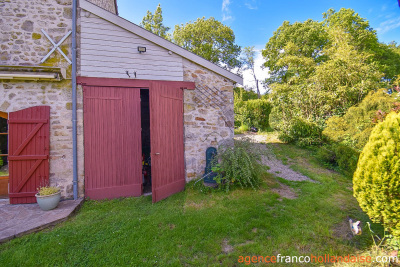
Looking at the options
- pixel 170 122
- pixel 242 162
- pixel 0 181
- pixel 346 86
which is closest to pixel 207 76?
pixel 170 122

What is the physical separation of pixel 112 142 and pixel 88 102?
1047mm

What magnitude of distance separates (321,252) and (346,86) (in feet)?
25.4

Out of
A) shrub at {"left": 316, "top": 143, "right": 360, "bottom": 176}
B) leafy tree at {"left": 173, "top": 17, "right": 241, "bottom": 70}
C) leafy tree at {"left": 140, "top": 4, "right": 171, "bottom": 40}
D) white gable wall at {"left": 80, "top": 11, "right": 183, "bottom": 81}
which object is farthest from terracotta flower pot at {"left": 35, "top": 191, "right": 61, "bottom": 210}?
leafy tree at {"left": 140, "top": 4, "right": 171, "bottom": 40}

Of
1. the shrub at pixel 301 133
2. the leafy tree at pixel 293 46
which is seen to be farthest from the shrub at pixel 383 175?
the leafy tree at pixel 293 46

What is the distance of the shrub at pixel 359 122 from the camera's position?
5.50 metres

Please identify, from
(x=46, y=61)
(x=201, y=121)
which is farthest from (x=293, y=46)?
(x=46, y=61)

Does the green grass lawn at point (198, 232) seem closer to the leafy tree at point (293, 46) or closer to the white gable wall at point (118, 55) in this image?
the white gable wall at point (118, 55)

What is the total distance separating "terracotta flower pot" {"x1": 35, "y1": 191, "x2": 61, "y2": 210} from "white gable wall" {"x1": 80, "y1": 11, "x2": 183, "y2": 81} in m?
2.65

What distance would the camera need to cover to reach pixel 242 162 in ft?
14.4

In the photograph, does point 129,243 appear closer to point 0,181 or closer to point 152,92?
point 152,92

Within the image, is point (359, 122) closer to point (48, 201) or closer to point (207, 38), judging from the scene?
point (48, 201)

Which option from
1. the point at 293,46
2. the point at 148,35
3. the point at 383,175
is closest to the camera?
the point at 383,175

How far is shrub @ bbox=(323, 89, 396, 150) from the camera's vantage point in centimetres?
550

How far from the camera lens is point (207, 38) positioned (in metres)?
17.0
